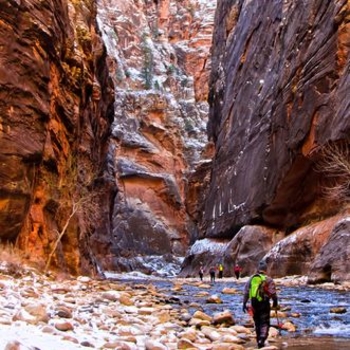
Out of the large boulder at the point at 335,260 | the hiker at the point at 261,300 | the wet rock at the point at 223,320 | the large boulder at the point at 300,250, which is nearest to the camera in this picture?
the hiker at the point at 261,300

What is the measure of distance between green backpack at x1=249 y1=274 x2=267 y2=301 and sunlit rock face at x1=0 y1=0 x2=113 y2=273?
14.7 metres

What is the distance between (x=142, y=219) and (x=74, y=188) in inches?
2153

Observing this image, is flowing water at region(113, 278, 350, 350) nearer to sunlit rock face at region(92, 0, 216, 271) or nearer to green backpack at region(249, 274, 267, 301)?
green backpack at region(249, 274, 267, 301)

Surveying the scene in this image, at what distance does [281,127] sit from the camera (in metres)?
40.2

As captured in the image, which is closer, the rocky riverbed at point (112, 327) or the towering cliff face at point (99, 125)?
the rocky riverbed at point (112, 327)

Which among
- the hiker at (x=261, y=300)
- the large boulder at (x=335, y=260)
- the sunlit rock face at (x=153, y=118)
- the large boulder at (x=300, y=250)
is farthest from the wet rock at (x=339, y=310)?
the sunlit rock face at (x=153, y=118)

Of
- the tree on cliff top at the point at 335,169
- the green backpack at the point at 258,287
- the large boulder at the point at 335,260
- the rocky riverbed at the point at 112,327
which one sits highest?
the tree on cliff top at the point at 335,169

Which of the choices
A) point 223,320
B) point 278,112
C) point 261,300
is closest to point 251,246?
point 278,112

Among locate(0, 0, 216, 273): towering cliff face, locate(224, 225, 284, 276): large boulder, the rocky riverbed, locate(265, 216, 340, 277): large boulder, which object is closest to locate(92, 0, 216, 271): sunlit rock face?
locate(0, 0, 216, 273): towering cliff face

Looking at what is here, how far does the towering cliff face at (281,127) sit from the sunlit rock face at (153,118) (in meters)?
18.3

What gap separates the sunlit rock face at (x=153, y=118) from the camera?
278 ft

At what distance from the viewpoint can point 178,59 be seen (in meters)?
128

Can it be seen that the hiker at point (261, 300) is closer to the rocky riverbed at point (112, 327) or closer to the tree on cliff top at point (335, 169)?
the rocky riverbed at point (112, 327)

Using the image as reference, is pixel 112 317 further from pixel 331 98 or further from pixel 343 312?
pixel 331 98
